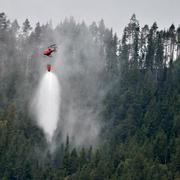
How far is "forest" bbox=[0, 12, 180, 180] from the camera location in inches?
3676

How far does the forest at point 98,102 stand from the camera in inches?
3676

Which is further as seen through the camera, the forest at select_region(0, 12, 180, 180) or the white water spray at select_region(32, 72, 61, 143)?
the white water spray at select_region(32, 72, 61, 143)

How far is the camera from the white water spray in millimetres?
120875

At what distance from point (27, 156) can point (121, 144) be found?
17636mm

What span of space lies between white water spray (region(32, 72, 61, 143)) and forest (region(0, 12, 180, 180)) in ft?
5.76

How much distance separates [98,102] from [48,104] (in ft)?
39.9

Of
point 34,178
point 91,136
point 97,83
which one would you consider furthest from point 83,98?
point 34,178

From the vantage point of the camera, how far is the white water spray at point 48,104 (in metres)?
121

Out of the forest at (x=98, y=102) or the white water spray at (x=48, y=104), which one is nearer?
the forest at (x=98, y=102)

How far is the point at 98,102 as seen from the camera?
13138cm

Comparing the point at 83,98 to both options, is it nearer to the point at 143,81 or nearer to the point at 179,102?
the point at 143,81

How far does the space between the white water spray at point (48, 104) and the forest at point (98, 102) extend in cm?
176

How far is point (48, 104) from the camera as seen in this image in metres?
133

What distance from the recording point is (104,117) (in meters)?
125
